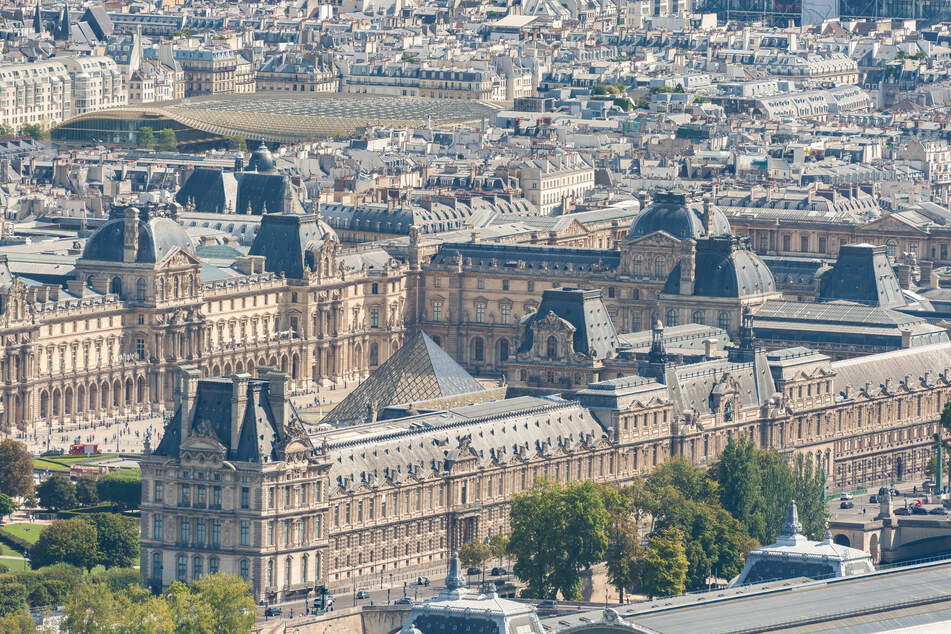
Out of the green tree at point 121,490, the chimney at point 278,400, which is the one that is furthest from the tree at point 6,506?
the chimney at point 278,400

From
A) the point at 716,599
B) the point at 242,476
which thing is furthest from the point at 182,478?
the point at 716,599

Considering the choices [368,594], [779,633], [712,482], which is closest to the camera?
[779,633]

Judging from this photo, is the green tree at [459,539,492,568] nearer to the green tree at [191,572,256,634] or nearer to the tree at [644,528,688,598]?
the tree at [644,528,688,598]

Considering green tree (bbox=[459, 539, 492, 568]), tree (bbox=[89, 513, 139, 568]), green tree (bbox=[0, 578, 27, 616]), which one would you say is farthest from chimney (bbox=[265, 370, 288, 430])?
green tree (bbox=[0, 578, 27, 616])

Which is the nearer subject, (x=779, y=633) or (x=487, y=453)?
(x=779, y=633)

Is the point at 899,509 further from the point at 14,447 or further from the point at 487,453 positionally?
the point at 14,447

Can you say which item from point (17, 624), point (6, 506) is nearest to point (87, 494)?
point (6, 506)
